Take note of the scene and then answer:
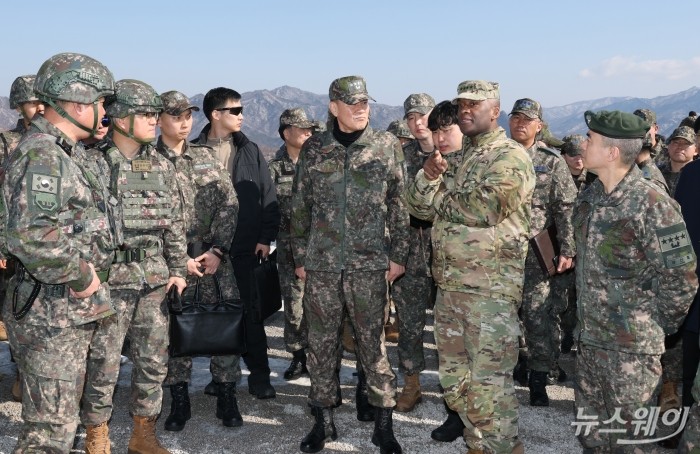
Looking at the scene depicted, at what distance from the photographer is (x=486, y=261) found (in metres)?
3.72

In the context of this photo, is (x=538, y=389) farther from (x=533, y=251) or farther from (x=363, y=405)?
(x=363, y=405)

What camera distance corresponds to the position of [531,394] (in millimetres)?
5281

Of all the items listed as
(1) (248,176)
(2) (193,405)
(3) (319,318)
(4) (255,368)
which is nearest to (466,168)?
(3) (319,318)

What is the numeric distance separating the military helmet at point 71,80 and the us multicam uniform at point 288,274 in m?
2.71

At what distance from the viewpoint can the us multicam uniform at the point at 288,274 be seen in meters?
6.10

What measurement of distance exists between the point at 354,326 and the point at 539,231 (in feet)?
6.62

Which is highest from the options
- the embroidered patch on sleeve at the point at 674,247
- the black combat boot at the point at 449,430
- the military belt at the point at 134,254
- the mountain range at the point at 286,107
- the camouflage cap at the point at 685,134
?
the mountain range at the point at 286,107

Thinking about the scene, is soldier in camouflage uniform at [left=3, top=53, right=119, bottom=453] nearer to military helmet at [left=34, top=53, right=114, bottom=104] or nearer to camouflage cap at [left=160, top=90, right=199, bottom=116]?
military helmet at [left=34, top=53, right=114, bottom=104]

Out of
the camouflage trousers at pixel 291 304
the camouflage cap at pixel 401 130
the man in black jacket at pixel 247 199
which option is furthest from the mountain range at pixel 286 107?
the man in black jacket at pixel 247 199

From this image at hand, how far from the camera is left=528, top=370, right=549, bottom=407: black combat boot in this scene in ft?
17.2

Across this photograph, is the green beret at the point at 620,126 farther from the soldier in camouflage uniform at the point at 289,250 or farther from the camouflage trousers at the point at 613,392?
the soldier in camouflage uniform at the point at 289,250

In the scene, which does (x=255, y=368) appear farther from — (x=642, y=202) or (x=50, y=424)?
(x=642, y=202)

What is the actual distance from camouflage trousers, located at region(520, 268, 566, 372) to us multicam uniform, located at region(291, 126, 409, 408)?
1543 mm

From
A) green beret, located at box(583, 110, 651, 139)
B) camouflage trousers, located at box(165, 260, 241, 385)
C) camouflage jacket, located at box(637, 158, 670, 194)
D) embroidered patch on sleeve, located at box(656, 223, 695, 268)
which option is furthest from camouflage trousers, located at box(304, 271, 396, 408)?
camouflage jacket, located at box(637, 158, 670, 194)
